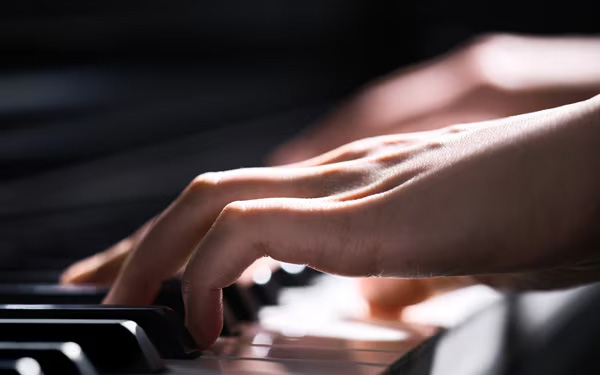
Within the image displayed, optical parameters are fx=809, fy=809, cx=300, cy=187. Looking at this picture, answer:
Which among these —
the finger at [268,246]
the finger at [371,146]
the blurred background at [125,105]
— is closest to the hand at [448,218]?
the finger at [268,246]

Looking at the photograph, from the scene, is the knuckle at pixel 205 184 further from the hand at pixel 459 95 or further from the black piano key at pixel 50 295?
the hand at pixel 459 95

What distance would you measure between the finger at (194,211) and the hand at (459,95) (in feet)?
1.24

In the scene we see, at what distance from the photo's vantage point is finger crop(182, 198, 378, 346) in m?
A: 0.58

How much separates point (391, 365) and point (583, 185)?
0.18 metres

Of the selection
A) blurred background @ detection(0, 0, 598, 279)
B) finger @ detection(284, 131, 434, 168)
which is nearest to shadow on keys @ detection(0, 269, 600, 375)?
finger @ detection(284, 131, 434, 168)

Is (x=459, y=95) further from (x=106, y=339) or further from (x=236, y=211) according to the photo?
(x=106, y=339)

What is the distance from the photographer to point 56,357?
460mm

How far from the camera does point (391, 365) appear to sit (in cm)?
53

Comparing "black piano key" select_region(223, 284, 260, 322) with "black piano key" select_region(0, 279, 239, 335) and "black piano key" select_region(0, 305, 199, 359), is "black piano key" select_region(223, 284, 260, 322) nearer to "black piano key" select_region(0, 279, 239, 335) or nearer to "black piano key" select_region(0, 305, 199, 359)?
"black piano key" select_region(0, 279, 239, 335)

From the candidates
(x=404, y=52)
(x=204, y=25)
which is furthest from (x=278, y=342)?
(x=404, y=52)

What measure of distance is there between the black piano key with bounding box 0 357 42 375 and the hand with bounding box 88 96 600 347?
0.16 m

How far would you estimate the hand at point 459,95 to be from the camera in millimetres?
1037

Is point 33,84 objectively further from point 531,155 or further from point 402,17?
point 402,17

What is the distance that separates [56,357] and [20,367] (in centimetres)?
4
